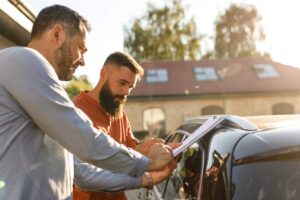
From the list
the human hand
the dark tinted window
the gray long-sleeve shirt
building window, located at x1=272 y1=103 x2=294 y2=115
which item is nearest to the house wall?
building window, located at x1=272 y1=103 x2=294 y2=115

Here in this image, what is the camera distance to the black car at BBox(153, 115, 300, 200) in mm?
2268

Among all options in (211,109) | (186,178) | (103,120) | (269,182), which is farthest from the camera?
(211,109)

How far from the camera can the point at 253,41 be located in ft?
154

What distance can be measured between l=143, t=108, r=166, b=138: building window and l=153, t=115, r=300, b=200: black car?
92.0 feet

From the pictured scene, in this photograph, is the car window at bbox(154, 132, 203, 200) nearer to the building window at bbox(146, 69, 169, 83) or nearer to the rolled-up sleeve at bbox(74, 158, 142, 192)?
the rolled-up sleeve at bbox(74, 158, 142, 192)

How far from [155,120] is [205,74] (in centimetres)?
488

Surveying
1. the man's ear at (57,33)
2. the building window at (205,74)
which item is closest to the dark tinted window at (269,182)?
the man's ear at (57,33)

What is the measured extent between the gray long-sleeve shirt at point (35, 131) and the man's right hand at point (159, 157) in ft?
0.91

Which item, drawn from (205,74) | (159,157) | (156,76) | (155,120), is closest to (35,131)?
(159,157)

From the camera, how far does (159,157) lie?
2.38 meters

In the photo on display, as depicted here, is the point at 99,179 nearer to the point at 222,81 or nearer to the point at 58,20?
the point at 58,20

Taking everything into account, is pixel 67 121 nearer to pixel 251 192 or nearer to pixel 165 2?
pixel 251 192

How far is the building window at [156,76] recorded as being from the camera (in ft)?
104

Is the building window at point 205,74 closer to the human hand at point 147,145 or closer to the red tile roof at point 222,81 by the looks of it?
the red tile roof at point 222,81
